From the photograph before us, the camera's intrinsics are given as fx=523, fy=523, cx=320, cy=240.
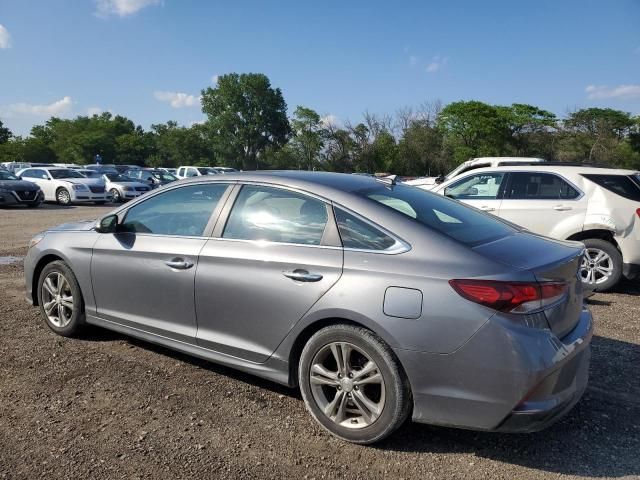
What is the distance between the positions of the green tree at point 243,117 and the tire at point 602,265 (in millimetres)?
82297

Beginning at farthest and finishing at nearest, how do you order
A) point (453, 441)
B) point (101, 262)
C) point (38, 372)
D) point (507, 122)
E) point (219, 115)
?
point (219, 115) < point (507, 122) < point (101, 262) < point (38, 372) < point (453, 441)

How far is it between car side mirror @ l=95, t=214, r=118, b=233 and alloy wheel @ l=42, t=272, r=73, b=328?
0.69 m

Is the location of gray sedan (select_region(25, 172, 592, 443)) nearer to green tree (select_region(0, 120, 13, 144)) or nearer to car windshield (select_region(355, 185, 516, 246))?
car windshield (select_region(355, 185, 516, 246))

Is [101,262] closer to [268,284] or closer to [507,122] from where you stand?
[268,284]

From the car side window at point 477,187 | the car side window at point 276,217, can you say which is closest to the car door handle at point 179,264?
the car side window at point 276,217

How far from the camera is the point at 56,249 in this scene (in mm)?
4637

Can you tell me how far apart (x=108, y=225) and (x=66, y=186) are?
65.0 ft

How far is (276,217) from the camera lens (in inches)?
137

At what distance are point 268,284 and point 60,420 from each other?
61.7 inches

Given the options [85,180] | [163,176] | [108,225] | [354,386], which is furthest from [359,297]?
[163,176]

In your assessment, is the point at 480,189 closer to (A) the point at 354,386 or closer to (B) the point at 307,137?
(A) the point at 354,386

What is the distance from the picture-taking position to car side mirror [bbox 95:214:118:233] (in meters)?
4.24

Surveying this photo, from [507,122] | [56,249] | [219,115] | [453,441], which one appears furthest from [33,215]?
[219,115]

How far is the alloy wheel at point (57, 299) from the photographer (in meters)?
4.64
